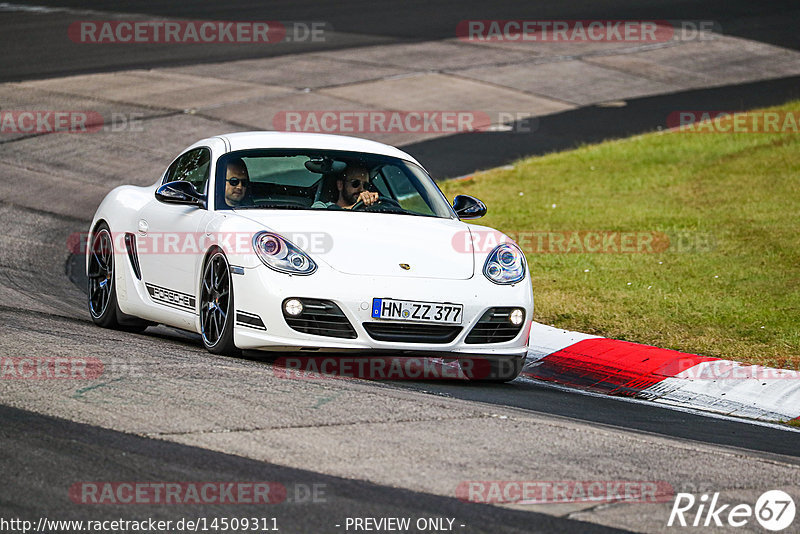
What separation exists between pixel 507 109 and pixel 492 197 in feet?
20.5

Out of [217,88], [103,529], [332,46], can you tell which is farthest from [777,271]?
[332,46]

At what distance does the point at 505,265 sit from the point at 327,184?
1507 millimetres

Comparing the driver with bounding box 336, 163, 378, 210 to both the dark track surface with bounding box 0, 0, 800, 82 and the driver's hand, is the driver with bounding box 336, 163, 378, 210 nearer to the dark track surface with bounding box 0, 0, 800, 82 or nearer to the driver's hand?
the driver's hand

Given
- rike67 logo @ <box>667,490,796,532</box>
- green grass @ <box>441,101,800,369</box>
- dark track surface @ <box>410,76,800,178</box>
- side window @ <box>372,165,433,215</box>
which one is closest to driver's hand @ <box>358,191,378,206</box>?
side window @ <box>372,165,433,215</box>

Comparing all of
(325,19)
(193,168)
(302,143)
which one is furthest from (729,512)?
(325,19)

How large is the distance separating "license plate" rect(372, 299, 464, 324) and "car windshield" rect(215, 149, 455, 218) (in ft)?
3.91

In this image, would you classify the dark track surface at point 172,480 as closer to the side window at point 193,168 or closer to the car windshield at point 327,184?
the car windshield at point 327,184

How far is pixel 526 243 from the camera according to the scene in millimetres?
12688

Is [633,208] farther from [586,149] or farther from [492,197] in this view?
[586,149]

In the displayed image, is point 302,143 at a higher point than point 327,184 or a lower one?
higher

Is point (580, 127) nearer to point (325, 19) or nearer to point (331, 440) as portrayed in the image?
point (325, 19)

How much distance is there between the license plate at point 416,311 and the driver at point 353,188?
1.38 m

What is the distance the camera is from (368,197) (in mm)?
8406

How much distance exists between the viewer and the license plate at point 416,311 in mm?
7133
